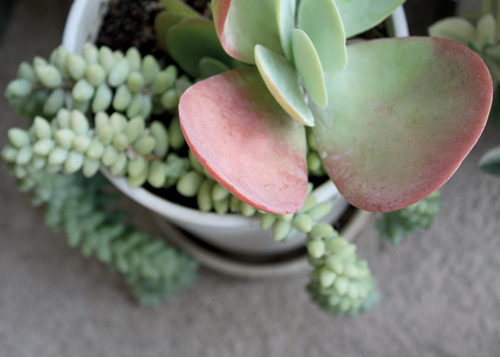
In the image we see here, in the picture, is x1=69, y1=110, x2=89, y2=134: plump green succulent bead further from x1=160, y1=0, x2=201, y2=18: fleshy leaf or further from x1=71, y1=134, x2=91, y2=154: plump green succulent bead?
x1=160, y1=0, x2=201, y2=18: fleshy leaf

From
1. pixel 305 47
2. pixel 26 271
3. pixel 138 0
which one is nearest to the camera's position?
pixel 305 47

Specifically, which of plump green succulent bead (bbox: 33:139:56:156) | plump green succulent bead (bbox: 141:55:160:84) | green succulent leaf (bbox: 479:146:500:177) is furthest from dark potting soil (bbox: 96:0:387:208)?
green succulent leaf (bbox: 479:146:500:177)

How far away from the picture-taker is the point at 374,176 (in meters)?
0.44

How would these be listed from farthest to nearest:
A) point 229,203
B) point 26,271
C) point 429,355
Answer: point 26,271 < point 429,355 < point 229,203

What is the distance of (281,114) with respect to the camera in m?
0.48

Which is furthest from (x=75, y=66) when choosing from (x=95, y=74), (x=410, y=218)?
(x=410, y=218)

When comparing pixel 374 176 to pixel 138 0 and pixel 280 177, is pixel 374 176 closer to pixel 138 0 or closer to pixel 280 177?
pixel 280 177

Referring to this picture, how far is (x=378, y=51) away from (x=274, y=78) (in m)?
0.11

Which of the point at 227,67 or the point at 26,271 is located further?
the point at 26,271

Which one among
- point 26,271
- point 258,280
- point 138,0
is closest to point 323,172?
point 138,0

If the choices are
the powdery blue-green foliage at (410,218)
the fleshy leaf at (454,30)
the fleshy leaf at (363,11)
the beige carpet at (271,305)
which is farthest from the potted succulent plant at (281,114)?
the beige carpet at (271,305)

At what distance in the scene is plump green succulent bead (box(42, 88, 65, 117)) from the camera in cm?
54

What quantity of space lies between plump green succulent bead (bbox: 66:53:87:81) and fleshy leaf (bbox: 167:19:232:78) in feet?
0.31

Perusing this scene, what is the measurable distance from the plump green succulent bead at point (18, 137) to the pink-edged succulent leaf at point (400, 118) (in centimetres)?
28
